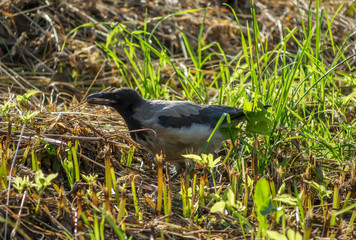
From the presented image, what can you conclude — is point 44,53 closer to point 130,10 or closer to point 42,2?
point 42,2

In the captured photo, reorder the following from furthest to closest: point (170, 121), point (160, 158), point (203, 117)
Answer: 1. point (203, 117)
2. point (170, 121)
3. point (160, 158)

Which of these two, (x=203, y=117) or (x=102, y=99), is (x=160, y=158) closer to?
(x=203, y=117)

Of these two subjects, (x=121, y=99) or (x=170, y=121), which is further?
(x=121, y=99)

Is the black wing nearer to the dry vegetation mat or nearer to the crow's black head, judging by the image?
the dry vegetation mat

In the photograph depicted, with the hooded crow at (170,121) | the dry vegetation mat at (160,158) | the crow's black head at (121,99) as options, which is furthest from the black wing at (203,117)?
the crow's black head at (121,99)

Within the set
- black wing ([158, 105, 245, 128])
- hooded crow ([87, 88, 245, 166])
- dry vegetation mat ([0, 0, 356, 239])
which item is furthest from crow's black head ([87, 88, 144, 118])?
black wing ([158, 105, 245, 128])

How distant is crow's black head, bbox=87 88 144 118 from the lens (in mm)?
4078

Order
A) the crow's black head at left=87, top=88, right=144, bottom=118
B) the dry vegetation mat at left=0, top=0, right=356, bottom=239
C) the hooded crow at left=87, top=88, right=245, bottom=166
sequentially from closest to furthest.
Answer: the dry vegetation mat at left=0, top=0, right=356, bottom=239 → the hooded crow at left=87, top=88, right=245, bottom=166 → the crow's black head at left=87, top=88, right=144, bottom=118

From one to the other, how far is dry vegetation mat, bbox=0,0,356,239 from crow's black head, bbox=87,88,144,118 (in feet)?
0.52

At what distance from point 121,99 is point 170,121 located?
0.45m

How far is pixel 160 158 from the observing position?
2.86 meters

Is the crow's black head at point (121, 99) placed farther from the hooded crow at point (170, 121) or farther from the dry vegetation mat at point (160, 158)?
the dry vegetation mat at point (160, 158)

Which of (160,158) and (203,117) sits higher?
(160,158)

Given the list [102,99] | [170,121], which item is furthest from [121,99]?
[170,121]
